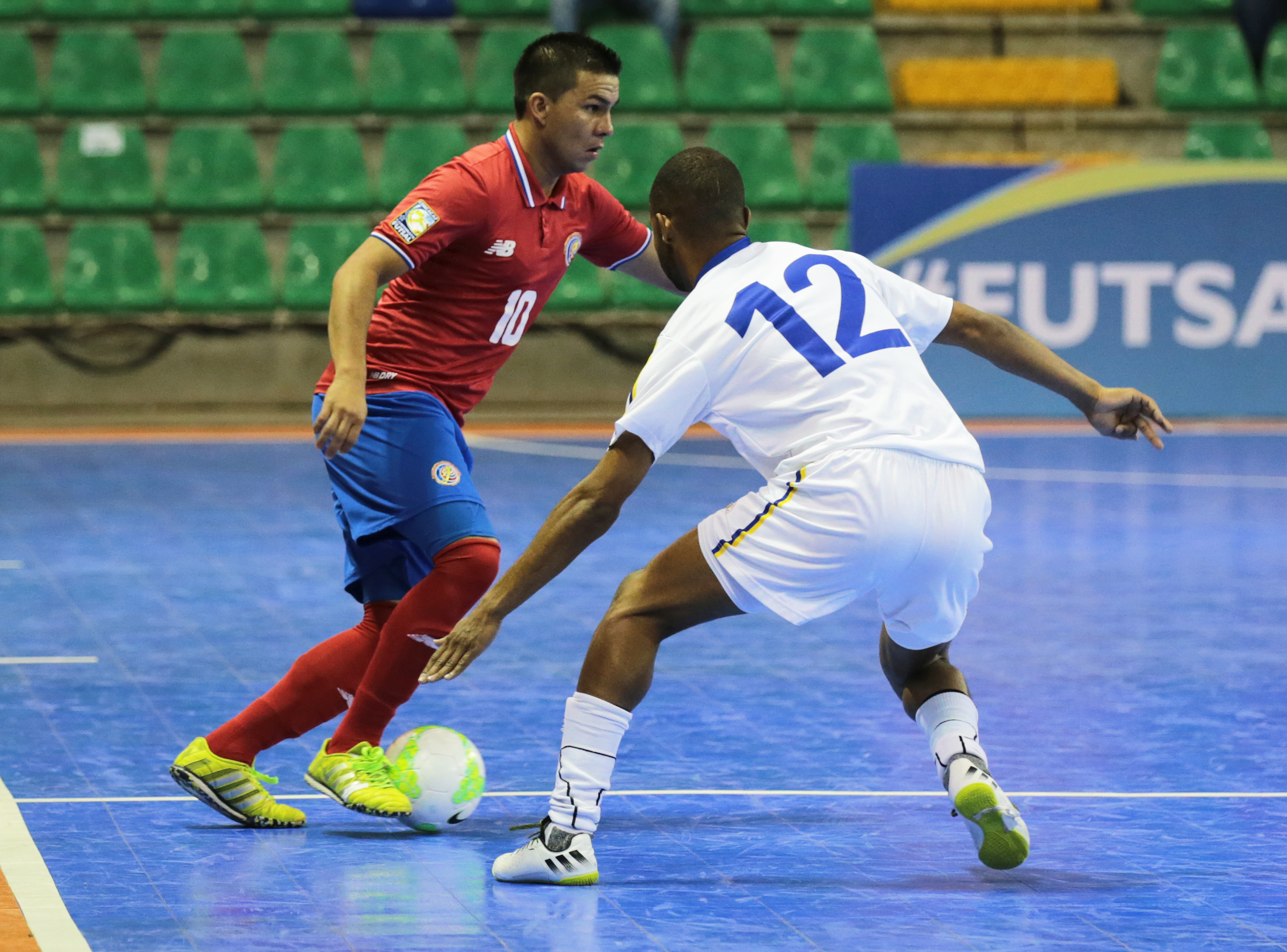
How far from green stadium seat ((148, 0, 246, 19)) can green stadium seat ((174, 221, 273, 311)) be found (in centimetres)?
190

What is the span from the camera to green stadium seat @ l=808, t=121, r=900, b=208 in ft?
51.9

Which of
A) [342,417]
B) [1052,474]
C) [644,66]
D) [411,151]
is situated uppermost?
[644,66]

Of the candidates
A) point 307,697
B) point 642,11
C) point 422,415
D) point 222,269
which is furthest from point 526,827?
point 642,11

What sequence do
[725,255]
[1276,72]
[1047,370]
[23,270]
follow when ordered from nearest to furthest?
[725,255], [1047,370], [23,270], [1276,72]

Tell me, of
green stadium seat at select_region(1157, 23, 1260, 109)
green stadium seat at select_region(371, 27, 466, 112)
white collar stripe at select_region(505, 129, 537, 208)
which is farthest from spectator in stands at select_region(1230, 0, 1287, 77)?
white collar stripe at select_region(505, 129, 537, 208)

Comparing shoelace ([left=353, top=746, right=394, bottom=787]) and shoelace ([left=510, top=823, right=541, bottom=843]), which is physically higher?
shoelace ([left=353, top=746, right=394, bottom=787])

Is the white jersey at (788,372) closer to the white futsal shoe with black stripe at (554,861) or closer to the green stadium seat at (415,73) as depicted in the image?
the white futsal shoe with black stripe at (554,861)

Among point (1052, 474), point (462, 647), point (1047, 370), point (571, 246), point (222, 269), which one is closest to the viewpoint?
point (462, 647)

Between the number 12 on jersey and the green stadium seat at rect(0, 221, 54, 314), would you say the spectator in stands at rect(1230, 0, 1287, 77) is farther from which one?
the number 12 on jersey

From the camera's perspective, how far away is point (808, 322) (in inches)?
153

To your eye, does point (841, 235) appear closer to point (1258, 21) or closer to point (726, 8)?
point (726, 8)

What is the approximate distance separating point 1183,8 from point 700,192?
1389cm

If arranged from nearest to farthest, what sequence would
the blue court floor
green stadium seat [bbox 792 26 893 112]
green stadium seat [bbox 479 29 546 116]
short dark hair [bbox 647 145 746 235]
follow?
1. the blue court floor
2. short dark hair [bbox 647 145 746 235]
3. green stadium seat [bbox 479 29 546 116]
4. green stadium seat [bbox 792 26 893 112]

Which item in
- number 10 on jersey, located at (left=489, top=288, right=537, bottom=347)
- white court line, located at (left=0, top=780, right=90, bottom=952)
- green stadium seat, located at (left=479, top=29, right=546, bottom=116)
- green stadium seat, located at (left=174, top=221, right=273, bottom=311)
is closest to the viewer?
white court line, located at (left=0, top=780, right=90, bottom=952)
